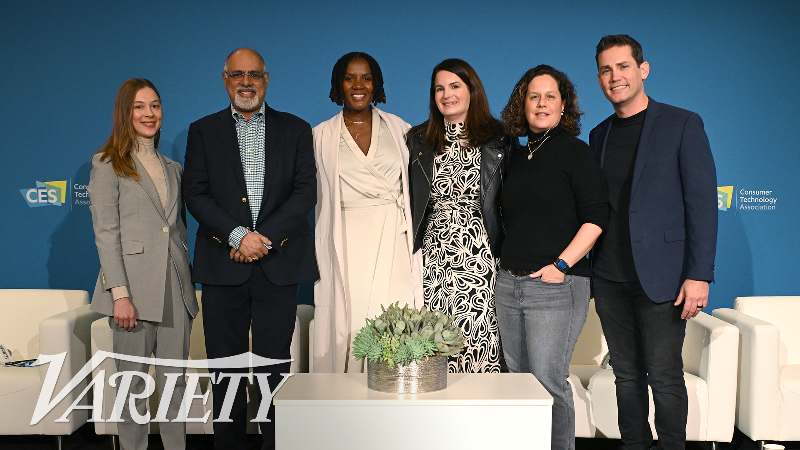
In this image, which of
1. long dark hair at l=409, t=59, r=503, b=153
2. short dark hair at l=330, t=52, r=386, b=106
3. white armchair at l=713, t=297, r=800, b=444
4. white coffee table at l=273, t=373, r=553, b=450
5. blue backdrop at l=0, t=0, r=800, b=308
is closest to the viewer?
white coffee table at l=273, t=373, r=553, b=450

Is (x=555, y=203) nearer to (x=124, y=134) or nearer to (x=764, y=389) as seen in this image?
(x=764, y=389)

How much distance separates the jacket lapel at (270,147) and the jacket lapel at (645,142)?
1.54 m

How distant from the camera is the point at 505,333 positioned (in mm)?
2736

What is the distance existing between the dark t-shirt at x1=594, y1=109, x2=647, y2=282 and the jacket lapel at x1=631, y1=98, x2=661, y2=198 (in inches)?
1.7

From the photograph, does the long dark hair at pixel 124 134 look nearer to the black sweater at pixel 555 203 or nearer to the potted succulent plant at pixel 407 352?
the potted succulent plant at pixel 407 352

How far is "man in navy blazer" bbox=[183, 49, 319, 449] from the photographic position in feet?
9.68

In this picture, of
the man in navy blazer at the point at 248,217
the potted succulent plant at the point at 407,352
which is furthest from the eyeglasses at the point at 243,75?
the potted succulent plant at the point at 407,352

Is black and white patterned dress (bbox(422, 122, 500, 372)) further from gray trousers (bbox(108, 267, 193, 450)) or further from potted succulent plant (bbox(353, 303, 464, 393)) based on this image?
gray trousers (bbox(108, 267, 193, 450))

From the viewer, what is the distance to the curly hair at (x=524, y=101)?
2705 millimetres

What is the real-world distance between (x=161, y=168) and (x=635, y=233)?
212 centimetres

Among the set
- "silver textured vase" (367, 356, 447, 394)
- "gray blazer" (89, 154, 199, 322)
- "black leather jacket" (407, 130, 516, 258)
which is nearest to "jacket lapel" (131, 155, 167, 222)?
"gray blazer" (89, 154, 199, 322)

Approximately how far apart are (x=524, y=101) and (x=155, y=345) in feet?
6.57

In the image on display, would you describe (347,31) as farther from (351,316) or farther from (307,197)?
(351,316)

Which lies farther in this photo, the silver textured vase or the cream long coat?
the cream long coat
